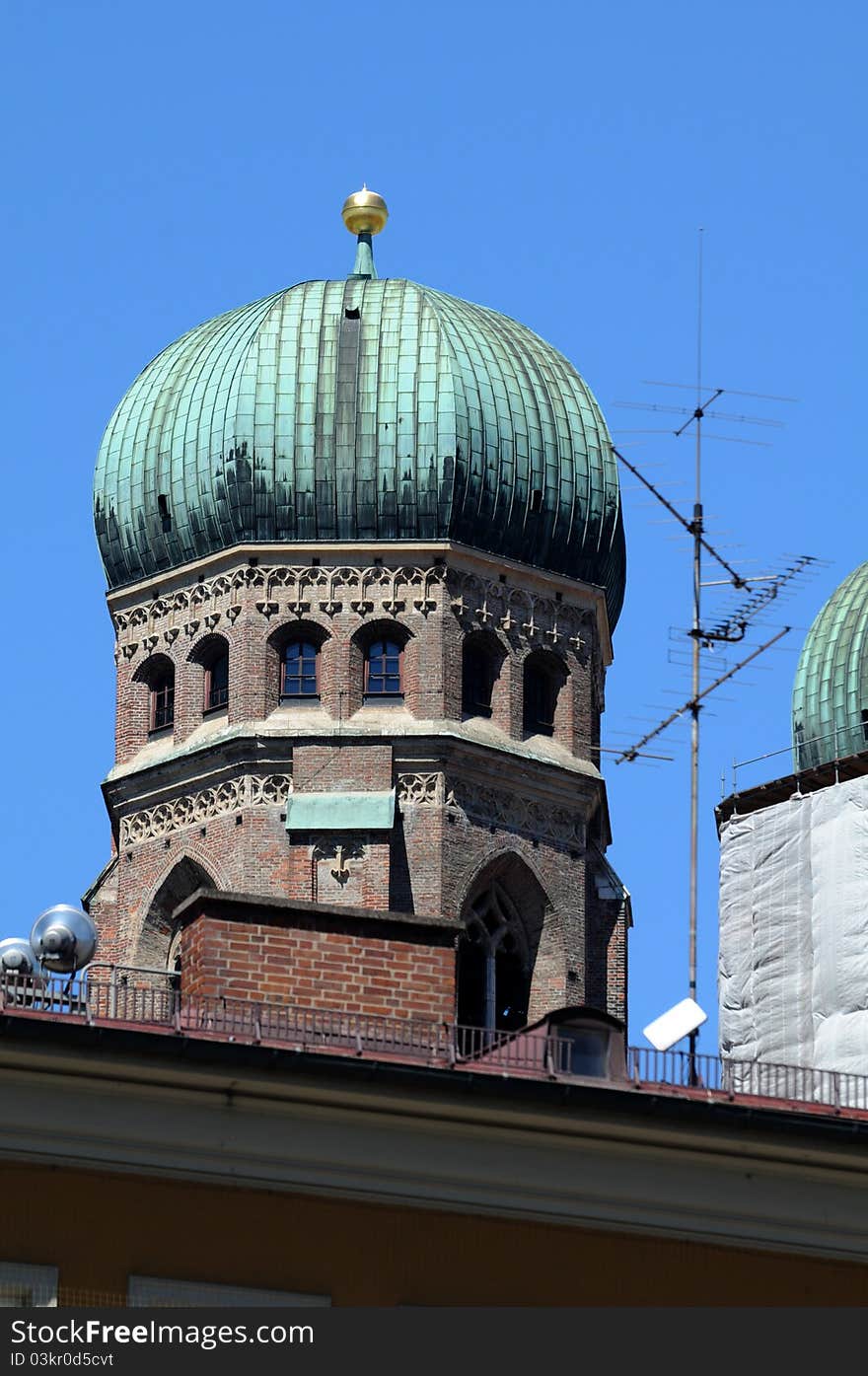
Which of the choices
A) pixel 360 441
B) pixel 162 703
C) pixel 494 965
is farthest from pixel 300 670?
pixel 494 965

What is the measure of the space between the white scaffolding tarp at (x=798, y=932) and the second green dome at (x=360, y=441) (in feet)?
15.6

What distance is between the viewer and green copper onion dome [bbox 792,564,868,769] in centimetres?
5241

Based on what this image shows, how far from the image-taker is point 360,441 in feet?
167

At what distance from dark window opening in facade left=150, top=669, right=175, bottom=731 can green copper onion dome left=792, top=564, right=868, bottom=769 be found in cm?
753

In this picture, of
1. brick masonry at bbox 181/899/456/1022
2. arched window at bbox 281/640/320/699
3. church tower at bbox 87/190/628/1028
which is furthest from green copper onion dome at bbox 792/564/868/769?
brick masonry at bbox 181/899/456/1022

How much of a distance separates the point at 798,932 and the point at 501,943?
362 cm

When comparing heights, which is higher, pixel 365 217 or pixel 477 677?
pixel 365 217

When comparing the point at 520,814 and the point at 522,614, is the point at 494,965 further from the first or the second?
the point at 522,614

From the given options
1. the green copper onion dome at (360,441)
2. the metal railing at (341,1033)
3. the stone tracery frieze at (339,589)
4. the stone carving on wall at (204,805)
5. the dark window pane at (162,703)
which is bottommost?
the metal railing at (341,1033)

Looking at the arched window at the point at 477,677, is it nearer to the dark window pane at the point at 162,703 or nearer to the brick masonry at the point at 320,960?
the dark window pane at the point at 162,703

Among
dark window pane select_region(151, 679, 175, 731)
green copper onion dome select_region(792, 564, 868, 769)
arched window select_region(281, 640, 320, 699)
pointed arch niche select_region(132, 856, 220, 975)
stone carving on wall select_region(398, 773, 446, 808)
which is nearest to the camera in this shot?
stone carving on wall select_region(398, 773, 446, 808)

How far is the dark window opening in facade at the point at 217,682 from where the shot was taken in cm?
5062

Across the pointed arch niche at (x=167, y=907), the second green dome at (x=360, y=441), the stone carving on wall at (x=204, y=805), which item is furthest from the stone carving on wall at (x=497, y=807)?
the second green dome at (x=360, y=441)

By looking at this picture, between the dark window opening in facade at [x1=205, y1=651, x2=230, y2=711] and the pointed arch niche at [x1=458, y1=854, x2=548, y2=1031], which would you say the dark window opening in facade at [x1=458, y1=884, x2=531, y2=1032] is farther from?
the dark window opening in facade at [x1=205, y1=651, x2=230, y2=711]
